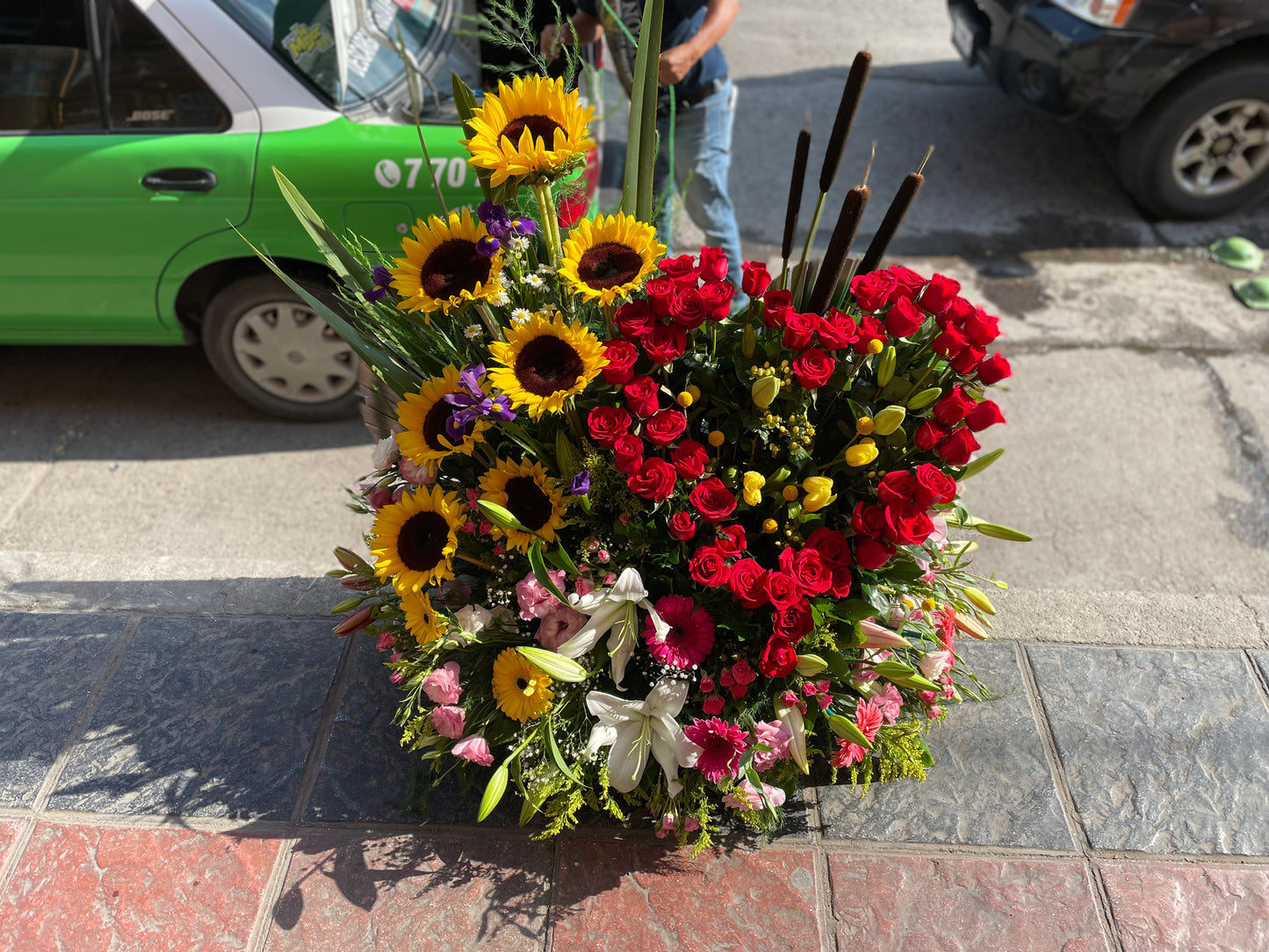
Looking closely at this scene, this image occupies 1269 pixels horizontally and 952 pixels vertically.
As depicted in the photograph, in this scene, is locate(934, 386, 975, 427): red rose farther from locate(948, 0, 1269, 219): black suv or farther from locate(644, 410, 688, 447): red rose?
locate(948, 0, 1269, 219): black suv

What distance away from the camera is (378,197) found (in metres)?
3.34

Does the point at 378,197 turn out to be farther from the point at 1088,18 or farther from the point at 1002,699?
the point at 1088,18

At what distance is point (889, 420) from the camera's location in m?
1.78

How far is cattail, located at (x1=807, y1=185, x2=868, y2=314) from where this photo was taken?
5.45ft

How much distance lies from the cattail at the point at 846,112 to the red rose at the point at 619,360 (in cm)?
47

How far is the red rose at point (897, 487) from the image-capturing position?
178 centimetres

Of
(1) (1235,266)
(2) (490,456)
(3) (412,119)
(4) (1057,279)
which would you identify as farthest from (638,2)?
(1) (1235,266)

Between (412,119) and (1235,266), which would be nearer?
(412,119)

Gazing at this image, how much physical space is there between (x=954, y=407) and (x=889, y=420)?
0.16 meters

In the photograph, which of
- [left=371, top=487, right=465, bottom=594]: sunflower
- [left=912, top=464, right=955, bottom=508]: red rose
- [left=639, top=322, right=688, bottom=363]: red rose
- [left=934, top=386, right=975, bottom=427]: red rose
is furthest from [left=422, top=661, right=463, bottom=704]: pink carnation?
[left=934, top=386, right=975, bottom=427]: red rose

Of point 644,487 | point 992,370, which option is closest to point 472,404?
point 644,487

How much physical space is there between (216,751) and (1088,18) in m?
5.10

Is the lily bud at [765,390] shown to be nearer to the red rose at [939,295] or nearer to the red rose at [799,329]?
the red rose at [799,329]

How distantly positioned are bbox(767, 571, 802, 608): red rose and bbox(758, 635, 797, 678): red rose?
86mm
